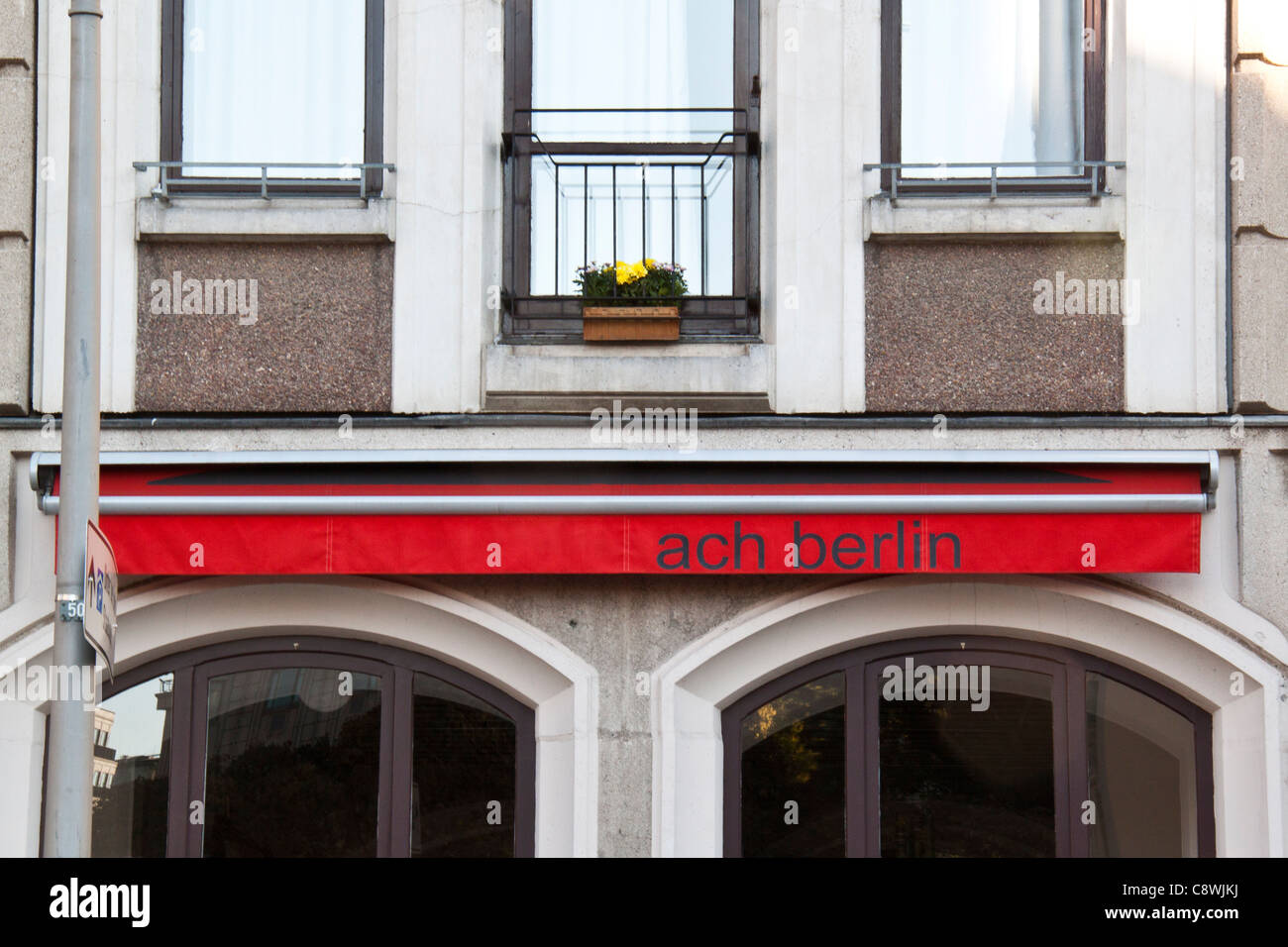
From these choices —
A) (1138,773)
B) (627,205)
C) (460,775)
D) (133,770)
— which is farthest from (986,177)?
(133,770)

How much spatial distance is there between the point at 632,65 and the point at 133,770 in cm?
482

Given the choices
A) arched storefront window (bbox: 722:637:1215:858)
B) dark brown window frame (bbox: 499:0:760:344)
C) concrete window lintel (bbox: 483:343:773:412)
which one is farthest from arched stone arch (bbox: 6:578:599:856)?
dark brown window frame (bbox: 499:0:760:344)

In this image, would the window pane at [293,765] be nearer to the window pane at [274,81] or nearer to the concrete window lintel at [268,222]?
the concrete window lintel at [268,222]

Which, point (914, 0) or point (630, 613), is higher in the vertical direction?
point (914, 0)

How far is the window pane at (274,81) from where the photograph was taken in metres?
10.1

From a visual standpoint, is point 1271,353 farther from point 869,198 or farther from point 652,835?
point 652,835

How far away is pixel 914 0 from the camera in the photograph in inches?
398

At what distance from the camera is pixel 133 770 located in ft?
32.2

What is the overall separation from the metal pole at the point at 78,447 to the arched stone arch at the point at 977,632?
10.2ft

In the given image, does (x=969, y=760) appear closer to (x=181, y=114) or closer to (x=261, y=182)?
(x=261, y=182)

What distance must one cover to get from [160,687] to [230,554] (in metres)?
1.11

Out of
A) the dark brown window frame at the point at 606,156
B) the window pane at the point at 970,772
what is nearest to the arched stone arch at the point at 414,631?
the dark brown window frame at the point at 606,156
